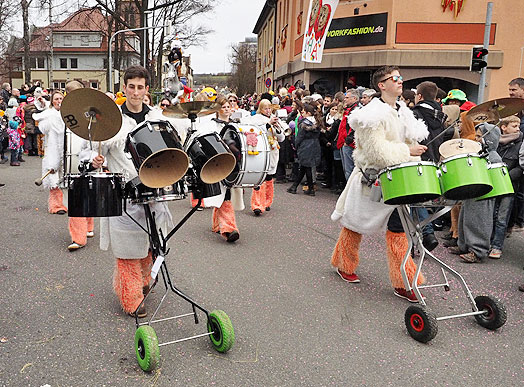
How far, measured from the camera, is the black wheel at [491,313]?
4.00 metres

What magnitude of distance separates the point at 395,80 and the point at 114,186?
2526 mm

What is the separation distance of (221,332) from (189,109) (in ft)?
5.45

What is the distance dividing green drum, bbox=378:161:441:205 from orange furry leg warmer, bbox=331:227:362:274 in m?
1.23

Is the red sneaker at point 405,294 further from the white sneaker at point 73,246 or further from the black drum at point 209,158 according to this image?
the white sneaker at point 73,246

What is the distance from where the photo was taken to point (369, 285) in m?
5.04

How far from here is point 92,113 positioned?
130 inches

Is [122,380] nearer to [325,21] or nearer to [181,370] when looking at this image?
[181,370]

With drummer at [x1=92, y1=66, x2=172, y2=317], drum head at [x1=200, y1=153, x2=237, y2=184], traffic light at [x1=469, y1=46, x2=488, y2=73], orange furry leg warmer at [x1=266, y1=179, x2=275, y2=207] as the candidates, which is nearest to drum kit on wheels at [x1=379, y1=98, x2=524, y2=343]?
drum head at [x1=200, y1=153, x2=237, y2=184]

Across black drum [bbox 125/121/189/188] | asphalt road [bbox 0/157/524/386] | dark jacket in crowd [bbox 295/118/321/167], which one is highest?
black drum [bbox 125/121/189/188]

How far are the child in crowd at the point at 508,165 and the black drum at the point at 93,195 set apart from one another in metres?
4.77

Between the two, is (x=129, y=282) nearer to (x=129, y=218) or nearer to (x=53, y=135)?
(x=129, y=218)

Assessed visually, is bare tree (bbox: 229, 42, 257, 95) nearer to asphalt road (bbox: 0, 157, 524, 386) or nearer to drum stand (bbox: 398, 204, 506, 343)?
asphalt road (bbox: 0, 157, 524, 386)

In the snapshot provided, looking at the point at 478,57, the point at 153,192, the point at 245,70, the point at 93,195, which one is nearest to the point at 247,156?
the point at 153,192

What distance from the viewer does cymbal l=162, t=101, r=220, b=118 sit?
3871 millimetres
